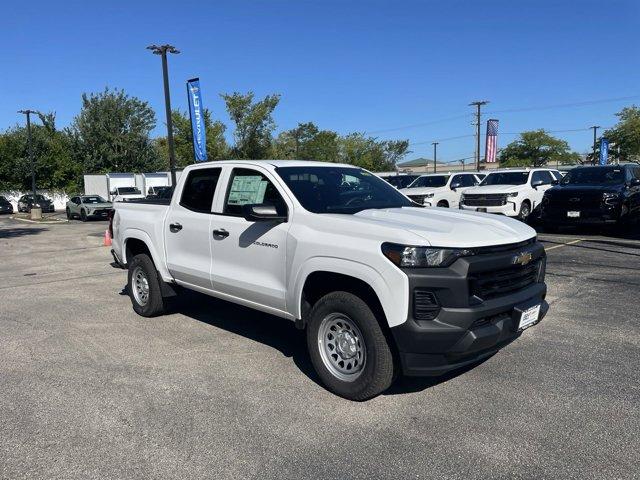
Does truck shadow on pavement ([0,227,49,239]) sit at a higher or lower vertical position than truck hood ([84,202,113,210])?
lower

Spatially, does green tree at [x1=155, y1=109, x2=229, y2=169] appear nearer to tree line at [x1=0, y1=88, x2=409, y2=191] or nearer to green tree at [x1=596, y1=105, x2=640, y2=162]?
tree line at [x1=0, y1=88, x2=409, y2=191]

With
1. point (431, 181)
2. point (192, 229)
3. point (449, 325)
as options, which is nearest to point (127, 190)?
point (431, 181)

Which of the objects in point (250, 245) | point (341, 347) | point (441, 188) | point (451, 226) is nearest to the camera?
point (451, 226)

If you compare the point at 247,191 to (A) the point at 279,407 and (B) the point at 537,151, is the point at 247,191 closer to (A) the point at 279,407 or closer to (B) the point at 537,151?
(A) the point at 279,407

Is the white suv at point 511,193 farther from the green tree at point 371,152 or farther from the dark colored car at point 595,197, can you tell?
the green tree at point 371,152

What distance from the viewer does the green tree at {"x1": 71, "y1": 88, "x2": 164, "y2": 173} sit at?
50.7 m

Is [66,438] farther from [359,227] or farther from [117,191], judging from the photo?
[117,191]

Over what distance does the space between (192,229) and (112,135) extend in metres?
50.0

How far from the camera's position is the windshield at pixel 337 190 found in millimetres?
4645

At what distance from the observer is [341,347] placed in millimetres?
4117

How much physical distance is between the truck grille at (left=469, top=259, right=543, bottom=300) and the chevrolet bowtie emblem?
0.12 feet

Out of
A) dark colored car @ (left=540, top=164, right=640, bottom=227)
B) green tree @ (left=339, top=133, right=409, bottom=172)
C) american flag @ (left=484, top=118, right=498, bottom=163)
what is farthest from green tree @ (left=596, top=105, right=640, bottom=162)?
dark colored car @ (left=540, top=164, right=640, bottom=227)

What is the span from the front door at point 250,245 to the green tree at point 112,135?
49925mm

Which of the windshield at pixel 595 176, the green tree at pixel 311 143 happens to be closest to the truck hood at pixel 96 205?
the windshield at pixel 595 176
